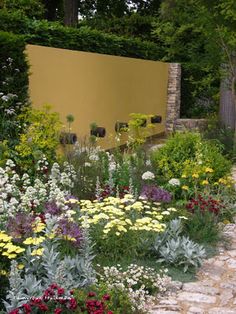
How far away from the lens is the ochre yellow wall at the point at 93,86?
8.96 metres

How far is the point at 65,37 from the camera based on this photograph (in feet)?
32.2

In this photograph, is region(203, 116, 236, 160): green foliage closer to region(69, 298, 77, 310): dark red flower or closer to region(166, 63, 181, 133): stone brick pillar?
region(166, 63, 181, 133): stone brick pillar

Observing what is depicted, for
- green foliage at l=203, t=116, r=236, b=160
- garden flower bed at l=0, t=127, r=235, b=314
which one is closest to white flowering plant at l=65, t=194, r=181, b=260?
garden flower bed at l=0, t=127, r=235, b=314

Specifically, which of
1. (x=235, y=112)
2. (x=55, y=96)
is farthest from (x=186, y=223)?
(x=235, y=112)

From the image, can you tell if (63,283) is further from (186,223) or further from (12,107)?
(12,107)

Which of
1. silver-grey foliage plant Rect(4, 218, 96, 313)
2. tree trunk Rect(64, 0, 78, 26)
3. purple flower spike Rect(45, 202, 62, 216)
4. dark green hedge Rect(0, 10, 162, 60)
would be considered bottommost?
silver-grey foliage plant Rect(4, 218, 96, 313)

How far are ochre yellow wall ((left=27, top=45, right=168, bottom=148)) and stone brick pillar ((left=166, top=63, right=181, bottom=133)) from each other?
2.38 feet

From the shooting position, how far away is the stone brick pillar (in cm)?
1557

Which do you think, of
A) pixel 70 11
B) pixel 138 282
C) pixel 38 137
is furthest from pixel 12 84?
pixel 70 11

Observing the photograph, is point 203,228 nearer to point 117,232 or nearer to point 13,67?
point 117,232

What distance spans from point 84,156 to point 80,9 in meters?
15.7

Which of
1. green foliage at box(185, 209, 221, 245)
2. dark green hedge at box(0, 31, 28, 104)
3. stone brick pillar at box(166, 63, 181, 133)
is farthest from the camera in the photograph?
stone brick pillar at box(166, 63, 181, 133)

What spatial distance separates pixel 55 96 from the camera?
9.27 m

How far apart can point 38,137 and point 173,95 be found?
8843 mm
